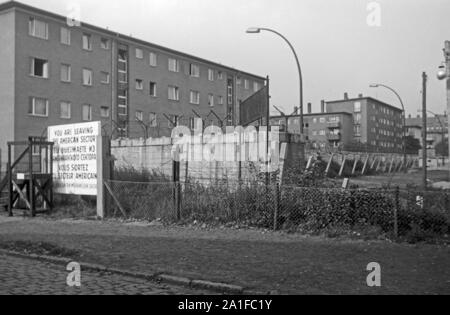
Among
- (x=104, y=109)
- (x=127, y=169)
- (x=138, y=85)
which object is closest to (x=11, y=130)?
(x=104, y=109)

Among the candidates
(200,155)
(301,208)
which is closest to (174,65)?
(200,155)

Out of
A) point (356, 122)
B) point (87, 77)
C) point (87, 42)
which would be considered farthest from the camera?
point (356, 122)

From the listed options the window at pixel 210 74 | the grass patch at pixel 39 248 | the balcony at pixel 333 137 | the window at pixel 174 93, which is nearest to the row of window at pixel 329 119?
the balcony at pixel 333 137

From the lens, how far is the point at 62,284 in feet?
24.4

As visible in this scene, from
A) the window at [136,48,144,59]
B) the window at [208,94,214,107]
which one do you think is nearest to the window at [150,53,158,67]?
the window at [136,48,144,59]

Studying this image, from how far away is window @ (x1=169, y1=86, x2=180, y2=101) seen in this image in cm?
5198

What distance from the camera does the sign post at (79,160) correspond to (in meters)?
16.0

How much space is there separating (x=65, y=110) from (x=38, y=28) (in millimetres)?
6434

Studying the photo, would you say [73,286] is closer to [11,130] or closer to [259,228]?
[259,228]

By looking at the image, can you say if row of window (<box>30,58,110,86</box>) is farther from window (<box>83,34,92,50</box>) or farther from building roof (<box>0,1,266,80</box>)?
building roof (<box>0,1,266,80</box>)

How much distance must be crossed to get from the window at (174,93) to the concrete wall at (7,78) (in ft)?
60.3

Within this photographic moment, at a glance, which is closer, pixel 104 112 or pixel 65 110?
pixel 65 110

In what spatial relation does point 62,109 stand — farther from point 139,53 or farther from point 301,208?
point 301,208
